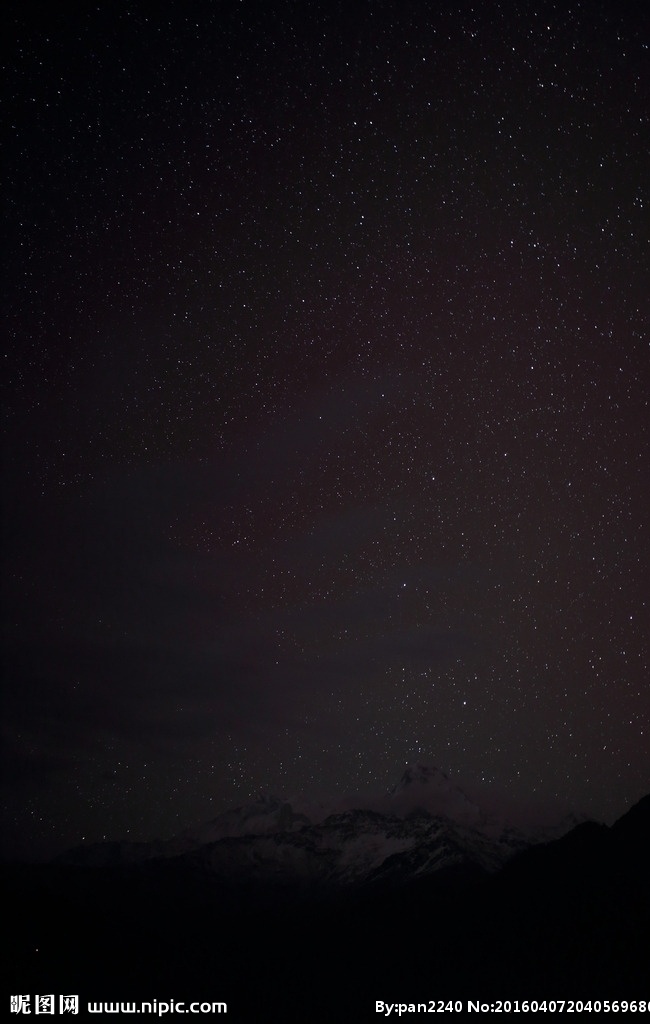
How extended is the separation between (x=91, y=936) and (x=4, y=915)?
1965 centimetres

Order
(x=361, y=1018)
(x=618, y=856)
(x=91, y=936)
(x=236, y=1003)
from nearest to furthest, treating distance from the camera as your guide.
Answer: (x=361, y=1018) → (x=236, y=1003) → (x=618, y=856) → (x=91, y=936)

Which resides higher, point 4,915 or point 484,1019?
point 4,915

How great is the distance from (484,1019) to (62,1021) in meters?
75.1

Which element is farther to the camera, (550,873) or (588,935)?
(550,873)

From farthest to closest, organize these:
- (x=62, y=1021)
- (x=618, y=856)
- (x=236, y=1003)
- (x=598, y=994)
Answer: (x=618, y=856)
(x=236, y=1003)
(x=598, y=994)
(x=62, y=1021)

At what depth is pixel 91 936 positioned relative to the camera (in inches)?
7288

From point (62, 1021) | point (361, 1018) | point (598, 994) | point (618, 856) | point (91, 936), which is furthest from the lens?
point (91, 936)

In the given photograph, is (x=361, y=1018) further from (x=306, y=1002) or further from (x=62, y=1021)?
(x=62, y=1021)

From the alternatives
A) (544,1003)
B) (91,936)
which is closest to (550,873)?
(544,1003)

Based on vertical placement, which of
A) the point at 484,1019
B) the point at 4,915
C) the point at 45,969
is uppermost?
the point at 4,915

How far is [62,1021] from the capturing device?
111 m

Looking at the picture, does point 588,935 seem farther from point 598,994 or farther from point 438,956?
point 438,956

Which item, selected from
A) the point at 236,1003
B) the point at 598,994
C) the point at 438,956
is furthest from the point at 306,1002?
the point at 598,994

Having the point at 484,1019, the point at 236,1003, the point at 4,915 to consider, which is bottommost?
the point at 484,1019
